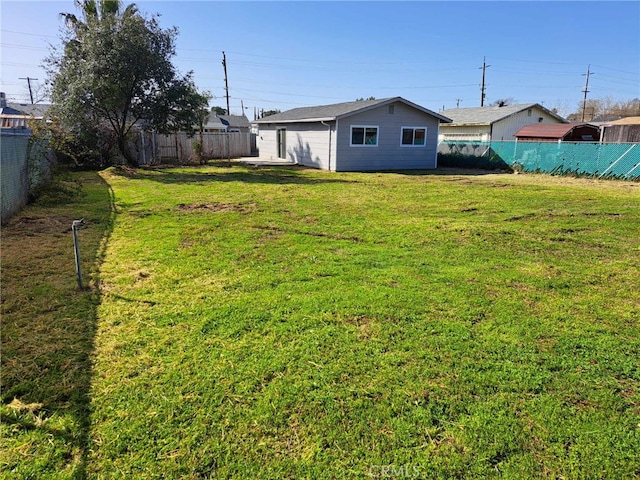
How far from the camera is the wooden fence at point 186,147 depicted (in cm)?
2027

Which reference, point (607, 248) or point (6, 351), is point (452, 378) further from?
point (607, 248)

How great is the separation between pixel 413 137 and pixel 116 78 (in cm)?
1278

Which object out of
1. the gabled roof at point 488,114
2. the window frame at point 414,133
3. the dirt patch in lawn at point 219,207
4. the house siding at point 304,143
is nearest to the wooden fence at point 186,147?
the house siding at point 304,143

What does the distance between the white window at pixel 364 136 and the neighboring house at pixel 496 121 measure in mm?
10242

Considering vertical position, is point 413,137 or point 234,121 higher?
point 234,121

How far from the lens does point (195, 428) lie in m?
2.32

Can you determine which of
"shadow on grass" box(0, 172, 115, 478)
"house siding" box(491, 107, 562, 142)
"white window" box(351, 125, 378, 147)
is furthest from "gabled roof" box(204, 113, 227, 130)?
"shadow on grass" box(0, 172, 115, 478)

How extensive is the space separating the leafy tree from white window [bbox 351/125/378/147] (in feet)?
22.0

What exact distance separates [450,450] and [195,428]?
1407mm

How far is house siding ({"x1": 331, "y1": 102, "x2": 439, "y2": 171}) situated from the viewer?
17.9 m

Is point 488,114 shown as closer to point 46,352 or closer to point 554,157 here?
point 554,157

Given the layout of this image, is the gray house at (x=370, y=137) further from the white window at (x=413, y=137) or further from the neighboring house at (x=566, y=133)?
the neighboring house at (x=566, y=133)

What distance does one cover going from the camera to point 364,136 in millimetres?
18266

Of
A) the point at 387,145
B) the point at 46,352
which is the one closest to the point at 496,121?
the point at 387,145
